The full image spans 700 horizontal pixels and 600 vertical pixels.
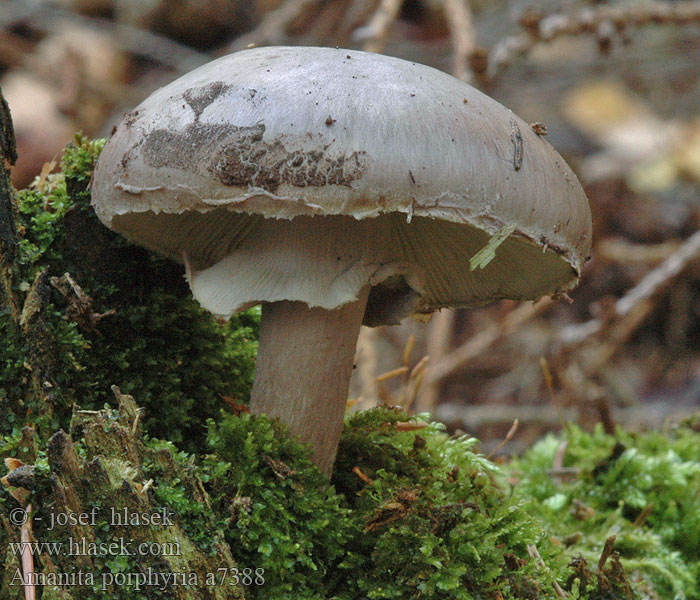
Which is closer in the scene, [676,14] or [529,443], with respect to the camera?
[676,14]

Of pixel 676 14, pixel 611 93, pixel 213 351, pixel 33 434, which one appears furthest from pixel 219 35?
pixel 33 434

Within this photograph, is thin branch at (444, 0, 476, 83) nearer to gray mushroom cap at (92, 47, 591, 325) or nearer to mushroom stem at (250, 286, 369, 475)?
gray mushroom cap at (92, 47, 591, 325)

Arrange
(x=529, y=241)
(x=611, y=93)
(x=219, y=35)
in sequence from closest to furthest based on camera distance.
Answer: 1. (x=529, y=241)
2. (x=611, y=93)
3. (x=219, y=35)

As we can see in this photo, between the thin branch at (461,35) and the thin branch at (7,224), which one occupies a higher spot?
the thin branch at (461,35)

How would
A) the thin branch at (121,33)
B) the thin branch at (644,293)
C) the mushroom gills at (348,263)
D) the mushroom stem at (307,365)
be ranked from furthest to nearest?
the thin branch at (121,33) < the thin branch at (644,293) < the mushroom stem at (307,365) < the mushroom gills at (348,263)

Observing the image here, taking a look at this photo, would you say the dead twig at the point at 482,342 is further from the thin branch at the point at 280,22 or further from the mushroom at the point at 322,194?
the mushroom at the point at 322,194

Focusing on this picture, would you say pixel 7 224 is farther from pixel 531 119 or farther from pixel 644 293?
pixel 531 119

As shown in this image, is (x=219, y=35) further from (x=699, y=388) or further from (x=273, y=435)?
(x=273, y=435)

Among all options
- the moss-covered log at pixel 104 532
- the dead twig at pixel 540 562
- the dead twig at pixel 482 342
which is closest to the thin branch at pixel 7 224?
the moss-covered log at pixel 104 532
